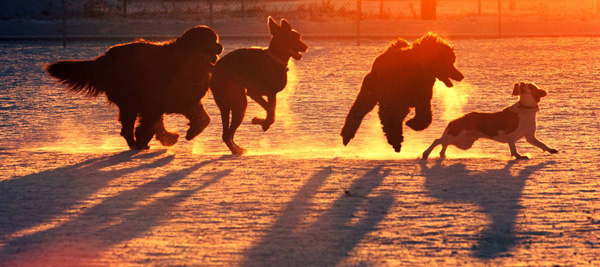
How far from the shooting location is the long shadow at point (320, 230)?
575 centimetres

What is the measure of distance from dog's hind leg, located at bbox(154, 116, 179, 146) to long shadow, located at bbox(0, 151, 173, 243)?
0.60 metres

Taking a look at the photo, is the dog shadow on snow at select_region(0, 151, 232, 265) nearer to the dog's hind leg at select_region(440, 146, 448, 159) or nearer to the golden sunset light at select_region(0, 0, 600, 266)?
the golden sunset light at select_region(0, 0, 600, 266)

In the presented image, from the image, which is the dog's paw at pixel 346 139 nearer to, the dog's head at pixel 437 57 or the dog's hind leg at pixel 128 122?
the dog's head at pixel 437 57

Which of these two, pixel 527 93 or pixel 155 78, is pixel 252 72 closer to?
pixel 155 78

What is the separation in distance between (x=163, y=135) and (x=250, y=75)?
1.29 m

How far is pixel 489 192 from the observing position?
7.66 m

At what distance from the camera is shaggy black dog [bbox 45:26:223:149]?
397 inches

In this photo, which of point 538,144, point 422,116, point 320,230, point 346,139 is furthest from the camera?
point 346,139

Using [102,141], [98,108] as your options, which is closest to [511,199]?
[102,141]

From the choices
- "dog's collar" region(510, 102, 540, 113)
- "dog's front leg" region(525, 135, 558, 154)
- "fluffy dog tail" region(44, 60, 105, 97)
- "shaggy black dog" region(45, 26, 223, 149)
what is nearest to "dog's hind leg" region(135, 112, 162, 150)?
"shaggy black dog" region(45, 26, 223, 149)

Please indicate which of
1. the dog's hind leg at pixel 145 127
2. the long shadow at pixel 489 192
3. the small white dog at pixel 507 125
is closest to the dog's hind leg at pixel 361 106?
the small white dog at pixel 507 125

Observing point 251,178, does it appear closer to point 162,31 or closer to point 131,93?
point 131,93

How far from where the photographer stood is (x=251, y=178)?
845 cm

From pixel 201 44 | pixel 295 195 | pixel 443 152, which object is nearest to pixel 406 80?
pixel 443 152
